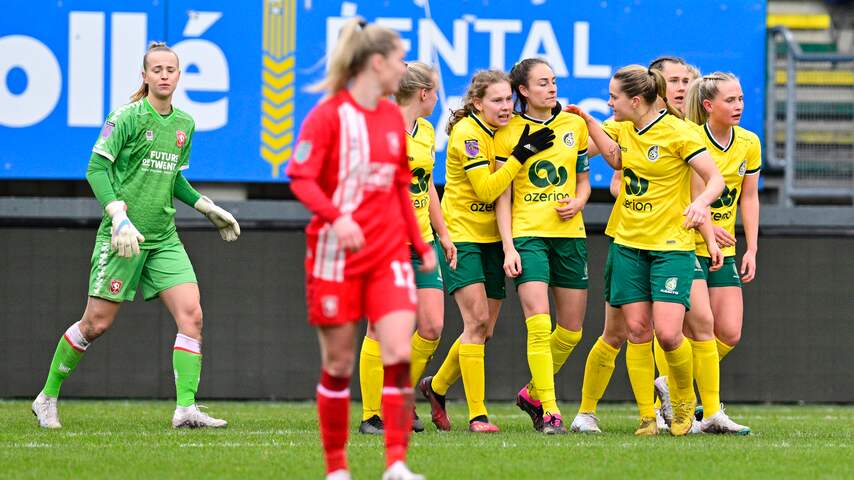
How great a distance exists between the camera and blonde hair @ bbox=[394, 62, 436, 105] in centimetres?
786

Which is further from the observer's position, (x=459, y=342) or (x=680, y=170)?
(x=459, y=342)

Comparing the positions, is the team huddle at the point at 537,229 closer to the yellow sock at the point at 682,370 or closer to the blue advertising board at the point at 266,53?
the yellow sock at the point at 682,370

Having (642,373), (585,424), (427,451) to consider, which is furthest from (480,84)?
(427,451)

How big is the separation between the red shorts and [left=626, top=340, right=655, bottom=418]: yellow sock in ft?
9.42

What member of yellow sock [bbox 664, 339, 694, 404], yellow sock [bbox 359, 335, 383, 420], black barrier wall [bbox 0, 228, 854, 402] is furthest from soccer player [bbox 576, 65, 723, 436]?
black barrier wall [bbox 0, 228, 854, 402]

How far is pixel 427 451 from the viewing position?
676cm

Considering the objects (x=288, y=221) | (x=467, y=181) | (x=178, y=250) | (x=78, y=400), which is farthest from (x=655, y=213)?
(x=78, y=400)

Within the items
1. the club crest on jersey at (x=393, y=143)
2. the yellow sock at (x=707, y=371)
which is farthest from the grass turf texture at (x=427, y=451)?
the club crest on jersey at (x=393, y=143)

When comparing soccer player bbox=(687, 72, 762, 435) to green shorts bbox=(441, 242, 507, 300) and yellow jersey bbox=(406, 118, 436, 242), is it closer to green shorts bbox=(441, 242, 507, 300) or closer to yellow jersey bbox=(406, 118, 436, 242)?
green shorts bbox=(441, 242, 507, 300)

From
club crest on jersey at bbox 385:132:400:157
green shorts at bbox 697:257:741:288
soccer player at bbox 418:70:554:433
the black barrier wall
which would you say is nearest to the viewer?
club crest on jersey at bbox 385:132:400:157

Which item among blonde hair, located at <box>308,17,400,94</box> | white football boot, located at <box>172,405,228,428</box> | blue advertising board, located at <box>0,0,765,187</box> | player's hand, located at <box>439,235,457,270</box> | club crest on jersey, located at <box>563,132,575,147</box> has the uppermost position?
blue advertising board, located at <box>0,0,765,187</box>

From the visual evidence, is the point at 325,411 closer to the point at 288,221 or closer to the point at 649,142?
the point at 649,142

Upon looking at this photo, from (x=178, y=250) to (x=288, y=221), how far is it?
9.23ft

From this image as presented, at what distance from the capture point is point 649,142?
7730mm
